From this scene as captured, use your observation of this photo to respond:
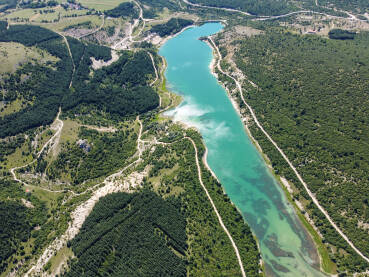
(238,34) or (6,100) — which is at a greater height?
(238,34)

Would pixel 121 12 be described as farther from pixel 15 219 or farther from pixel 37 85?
pixel 15 219

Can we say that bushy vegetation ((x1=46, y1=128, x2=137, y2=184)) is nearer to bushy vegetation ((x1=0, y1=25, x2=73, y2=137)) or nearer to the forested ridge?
bushy vegetation ((x1=0, y1=25, x2=73, y2=137))

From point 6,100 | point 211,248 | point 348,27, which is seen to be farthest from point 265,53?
point 6,100

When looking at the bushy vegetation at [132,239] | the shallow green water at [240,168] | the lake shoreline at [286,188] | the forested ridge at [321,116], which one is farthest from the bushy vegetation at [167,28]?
the bushy vegetation at [132,239]

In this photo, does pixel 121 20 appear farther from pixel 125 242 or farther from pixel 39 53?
pixel 125 242

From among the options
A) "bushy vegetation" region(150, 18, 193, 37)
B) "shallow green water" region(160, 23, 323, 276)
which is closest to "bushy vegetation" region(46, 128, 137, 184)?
"shallow green water" region(160, 23, 323, 276)
